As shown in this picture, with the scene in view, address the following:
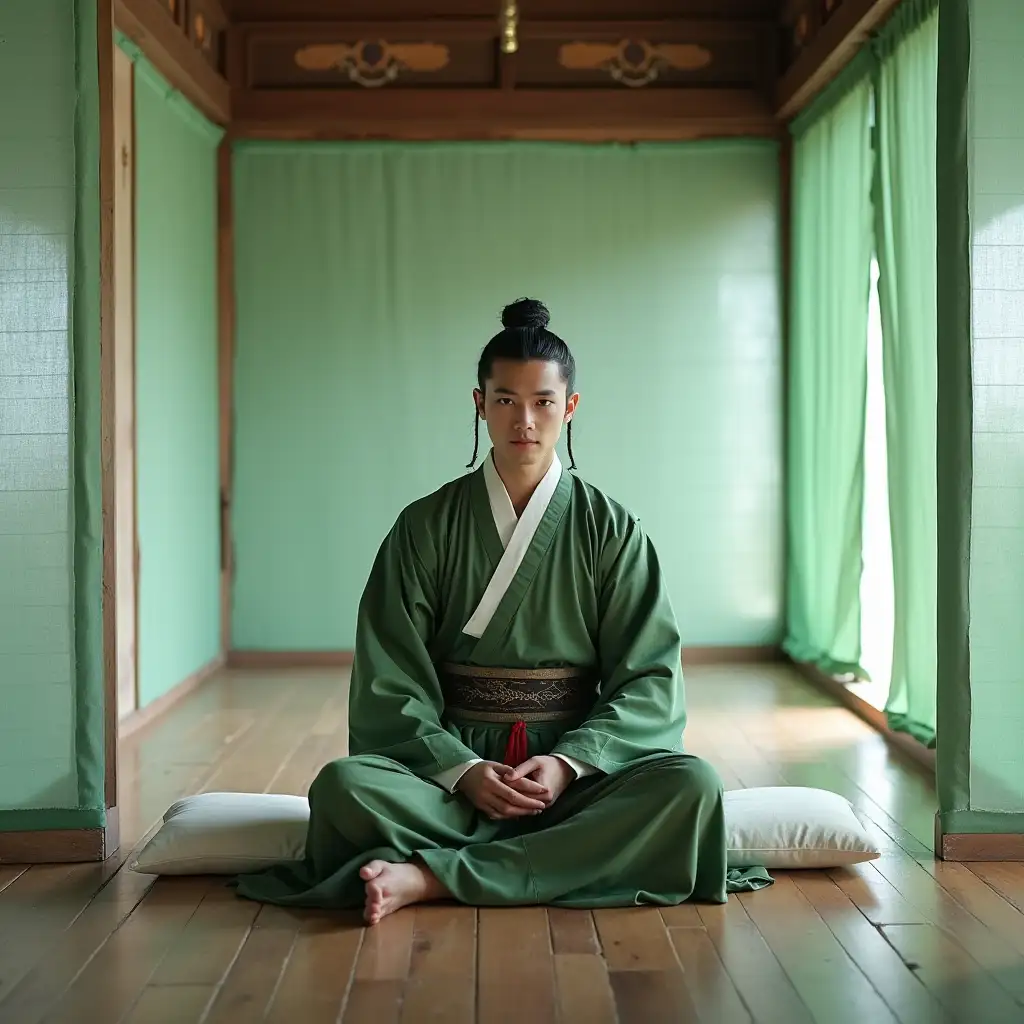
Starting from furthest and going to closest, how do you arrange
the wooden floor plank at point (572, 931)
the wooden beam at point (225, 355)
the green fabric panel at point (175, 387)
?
the wooden beam at point (225, 355) < the green fabric panel at point (175, 387) < the wooden floor plank at point (572, 931)

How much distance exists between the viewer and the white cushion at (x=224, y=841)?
9.23ft

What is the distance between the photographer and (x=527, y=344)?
2.85 metres

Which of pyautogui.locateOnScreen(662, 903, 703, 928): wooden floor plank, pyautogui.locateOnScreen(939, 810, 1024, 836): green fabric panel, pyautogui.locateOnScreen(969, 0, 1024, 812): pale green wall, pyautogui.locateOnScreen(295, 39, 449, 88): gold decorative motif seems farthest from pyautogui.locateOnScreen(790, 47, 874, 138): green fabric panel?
pyautogui.locateOnScreen(662, 903, 703, 928): wooden floor plank

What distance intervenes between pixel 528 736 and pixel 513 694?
95 mm

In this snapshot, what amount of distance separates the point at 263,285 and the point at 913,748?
3.36m

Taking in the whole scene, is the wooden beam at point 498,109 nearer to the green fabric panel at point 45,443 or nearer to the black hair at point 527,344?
the green fabric panel at point 45,443

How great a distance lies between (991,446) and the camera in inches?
116

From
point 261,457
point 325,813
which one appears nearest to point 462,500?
point 325,813

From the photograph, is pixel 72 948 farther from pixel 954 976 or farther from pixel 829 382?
pixel 829 382

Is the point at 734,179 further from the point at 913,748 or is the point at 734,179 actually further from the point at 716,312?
the point at 913,748

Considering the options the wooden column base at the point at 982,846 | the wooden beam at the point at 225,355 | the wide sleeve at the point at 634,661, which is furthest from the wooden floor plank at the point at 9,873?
the wooden beam at the point at 225,355

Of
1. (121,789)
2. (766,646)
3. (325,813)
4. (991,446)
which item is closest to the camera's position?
(325,813)

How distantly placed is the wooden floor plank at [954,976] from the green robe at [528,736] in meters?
0.38

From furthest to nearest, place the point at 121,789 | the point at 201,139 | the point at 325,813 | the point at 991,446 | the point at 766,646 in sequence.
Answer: the point at 766,646 → the point at 201,139 → the point at 121,789 → the point at 991,446 → the point at 325,813
